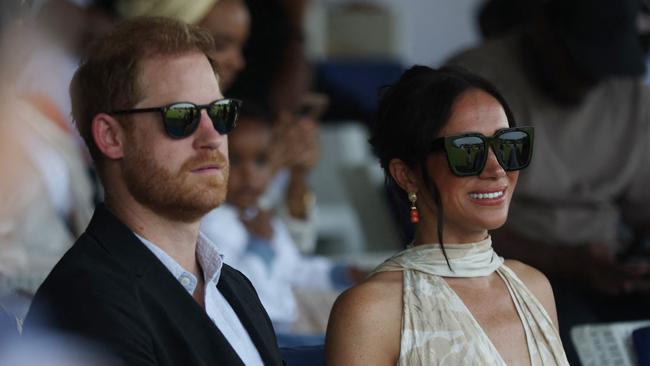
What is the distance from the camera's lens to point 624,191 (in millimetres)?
4004

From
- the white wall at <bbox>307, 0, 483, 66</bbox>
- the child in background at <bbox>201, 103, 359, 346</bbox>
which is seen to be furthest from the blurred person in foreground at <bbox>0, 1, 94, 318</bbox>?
the white wall at <bbox>307, 0, 483, 66</bbox>

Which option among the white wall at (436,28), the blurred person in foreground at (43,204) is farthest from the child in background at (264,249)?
the white wall at (436,28)

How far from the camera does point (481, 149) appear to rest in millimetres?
2172

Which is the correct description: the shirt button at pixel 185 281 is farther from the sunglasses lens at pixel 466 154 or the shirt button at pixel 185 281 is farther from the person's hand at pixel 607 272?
the person's hand at pixel 607 272

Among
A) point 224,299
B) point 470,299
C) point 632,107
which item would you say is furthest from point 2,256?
point 632,107

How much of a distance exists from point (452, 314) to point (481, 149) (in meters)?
0.35

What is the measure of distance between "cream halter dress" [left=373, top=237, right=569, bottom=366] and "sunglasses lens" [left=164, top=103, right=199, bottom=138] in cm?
53

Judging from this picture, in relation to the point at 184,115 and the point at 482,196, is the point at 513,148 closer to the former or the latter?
the point at 482,196

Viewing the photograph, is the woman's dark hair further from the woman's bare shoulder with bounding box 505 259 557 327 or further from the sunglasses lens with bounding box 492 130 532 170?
the woman's bare shoulder with bounding box 505 259 557 327

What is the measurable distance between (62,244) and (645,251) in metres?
2.03

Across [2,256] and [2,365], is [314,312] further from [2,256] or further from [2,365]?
[2,365]

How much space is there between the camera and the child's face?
4109mm

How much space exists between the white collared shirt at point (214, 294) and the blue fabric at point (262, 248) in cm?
173

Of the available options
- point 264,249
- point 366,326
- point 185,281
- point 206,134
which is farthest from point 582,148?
point 185,281
